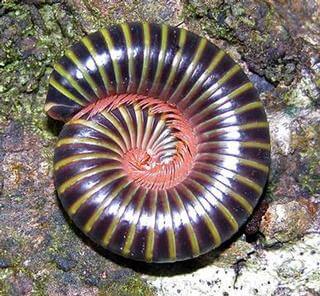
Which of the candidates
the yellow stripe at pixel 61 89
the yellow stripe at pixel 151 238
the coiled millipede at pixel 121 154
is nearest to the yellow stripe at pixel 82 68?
the coiled millipede at pixel 121 154

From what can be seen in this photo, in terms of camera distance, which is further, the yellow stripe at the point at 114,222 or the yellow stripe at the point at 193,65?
the yellow stripe at the point at 193,65

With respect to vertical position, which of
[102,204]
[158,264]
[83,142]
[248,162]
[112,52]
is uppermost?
[112,52]

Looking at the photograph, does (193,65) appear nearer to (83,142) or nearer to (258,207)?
(83,142)

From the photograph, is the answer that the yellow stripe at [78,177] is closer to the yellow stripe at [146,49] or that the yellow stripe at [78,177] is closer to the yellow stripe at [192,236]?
the yellow stripe at [192,236]

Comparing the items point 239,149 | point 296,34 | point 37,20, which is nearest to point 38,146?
point 37,20

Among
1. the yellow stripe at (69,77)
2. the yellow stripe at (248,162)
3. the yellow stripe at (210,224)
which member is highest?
the yellow stripe at (69,77)

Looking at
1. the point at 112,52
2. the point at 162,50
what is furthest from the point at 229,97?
the point at 112,52

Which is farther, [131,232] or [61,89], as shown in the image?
[61,89]
